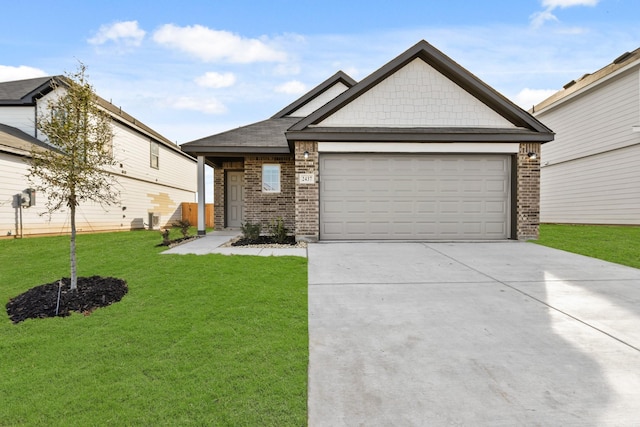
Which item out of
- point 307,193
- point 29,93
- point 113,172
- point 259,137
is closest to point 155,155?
point 113,172

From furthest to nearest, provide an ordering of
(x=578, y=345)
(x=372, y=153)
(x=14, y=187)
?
(x=14, y=187), (x=372, y=153), (x=578, y=345)

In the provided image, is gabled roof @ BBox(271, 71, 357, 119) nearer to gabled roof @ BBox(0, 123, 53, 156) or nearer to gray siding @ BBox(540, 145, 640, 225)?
gabled roof @ BBox(0, 123, 53, 156)

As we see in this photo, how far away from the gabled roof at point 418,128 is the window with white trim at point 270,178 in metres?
3.04

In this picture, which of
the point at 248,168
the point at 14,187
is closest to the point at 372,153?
the point at 248,168

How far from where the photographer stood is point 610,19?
14242 mm

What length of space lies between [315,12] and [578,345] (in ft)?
49.2

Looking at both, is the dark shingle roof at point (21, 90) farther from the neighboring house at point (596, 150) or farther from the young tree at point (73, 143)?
the neighboring house at point (596, 150)

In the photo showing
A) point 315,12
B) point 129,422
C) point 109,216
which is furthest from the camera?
point 109,216

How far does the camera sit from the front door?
14117 mm

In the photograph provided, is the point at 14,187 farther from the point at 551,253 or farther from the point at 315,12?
the point at 551,253

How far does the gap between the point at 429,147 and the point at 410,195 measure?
1.56m

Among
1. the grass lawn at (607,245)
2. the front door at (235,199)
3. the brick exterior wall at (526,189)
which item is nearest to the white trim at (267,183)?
the front door at (235,199)

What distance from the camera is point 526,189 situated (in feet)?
31.8

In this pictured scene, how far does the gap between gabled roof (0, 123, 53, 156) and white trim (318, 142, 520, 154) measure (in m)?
9.14
